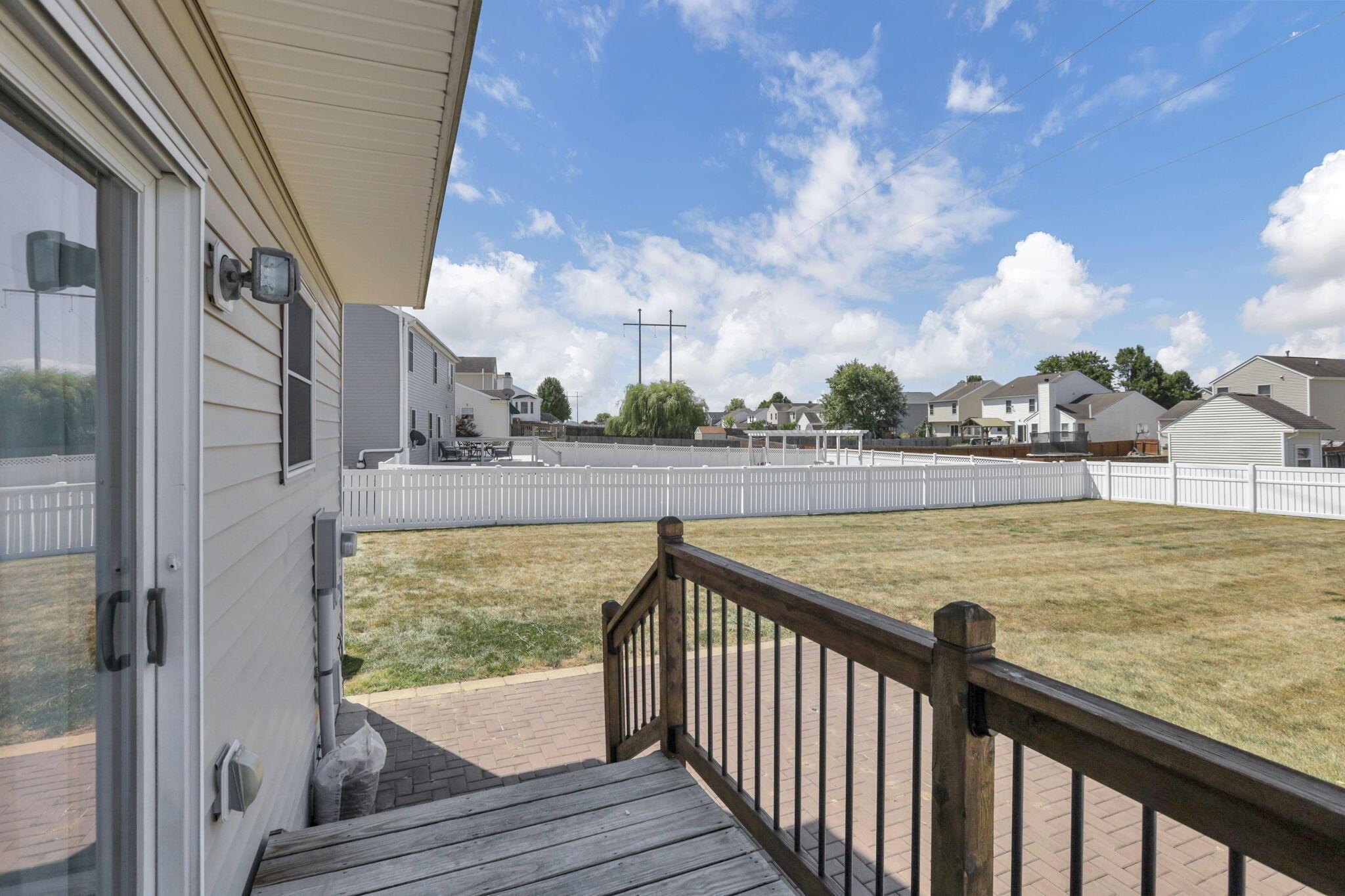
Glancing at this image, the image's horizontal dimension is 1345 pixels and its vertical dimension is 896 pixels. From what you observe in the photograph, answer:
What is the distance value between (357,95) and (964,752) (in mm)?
2574

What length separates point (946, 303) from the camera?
33.7m

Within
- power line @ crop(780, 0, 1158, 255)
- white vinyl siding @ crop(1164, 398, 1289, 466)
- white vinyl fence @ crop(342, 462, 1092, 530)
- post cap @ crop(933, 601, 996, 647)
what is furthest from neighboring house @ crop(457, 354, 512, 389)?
post cap @ crop(933, 601, 996, 647)

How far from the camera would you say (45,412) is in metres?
1.04

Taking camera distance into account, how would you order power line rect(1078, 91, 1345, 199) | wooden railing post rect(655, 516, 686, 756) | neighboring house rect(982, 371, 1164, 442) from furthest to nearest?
neighboring house rect(982, 371, 1164, 442) → power line rect(1078, 91, 1345, 199) → wooden railing post rect(655, 516, 686, 756)

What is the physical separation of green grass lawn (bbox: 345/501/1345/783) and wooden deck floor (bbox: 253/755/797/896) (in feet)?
7.34

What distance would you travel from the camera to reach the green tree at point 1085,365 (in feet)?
206

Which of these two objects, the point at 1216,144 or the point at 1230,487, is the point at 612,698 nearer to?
the point at 1230,487

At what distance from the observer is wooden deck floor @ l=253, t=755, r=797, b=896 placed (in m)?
2.02

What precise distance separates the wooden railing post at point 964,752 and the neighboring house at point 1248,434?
26100mm

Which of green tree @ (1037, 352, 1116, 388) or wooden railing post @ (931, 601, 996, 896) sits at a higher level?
green tree @ (1037, 352, 1116, 388)

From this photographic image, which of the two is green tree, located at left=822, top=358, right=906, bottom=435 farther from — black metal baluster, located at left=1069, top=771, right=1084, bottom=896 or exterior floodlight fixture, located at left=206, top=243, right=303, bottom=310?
black metal baluster, located at left=1069, top=771, right=1084, bottom=896

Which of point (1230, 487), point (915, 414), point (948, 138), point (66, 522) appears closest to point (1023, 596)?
point (66, 522)

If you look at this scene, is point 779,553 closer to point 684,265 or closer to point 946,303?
point 946,303

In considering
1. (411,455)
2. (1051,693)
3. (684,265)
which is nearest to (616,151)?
(411,455)
